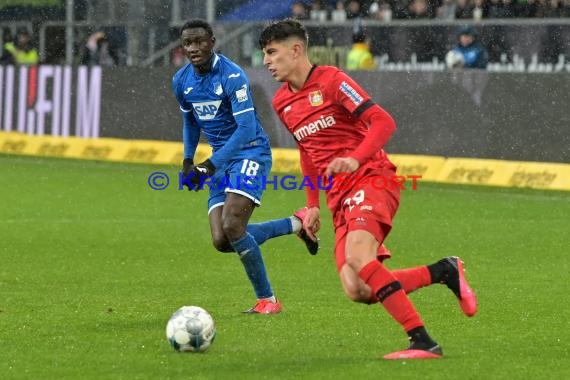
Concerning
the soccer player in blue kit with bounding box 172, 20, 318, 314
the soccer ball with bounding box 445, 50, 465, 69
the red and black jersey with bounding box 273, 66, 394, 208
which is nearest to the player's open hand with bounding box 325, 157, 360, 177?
the red and black jersey with bounding box 273, 66, 394, 208

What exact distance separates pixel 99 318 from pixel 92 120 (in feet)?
49.4

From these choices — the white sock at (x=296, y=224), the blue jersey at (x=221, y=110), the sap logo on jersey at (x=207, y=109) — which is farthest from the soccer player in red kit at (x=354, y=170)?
the white sock at (x=296, y=224)

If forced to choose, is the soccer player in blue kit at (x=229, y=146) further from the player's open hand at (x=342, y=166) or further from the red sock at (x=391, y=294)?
the red sock at (x=391, y=294)

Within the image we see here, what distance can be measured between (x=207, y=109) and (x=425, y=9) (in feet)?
42.2

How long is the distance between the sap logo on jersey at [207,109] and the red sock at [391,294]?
2685mm

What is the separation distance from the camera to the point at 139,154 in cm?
2359

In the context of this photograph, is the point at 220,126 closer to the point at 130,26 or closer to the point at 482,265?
the point at 482,265

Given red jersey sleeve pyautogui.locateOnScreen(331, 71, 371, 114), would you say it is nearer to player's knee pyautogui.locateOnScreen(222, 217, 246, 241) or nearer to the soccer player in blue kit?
the soccer player in blue kit

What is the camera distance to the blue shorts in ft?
32.7

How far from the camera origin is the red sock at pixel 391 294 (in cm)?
765

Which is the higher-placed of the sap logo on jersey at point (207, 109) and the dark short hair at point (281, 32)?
the dark short hair at point (281, 32)

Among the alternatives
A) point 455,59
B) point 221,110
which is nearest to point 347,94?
point 221,110

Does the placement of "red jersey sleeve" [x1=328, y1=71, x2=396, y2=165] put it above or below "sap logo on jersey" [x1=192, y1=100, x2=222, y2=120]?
above

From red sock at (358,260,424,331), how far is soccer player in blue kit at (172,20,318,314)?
203cm
